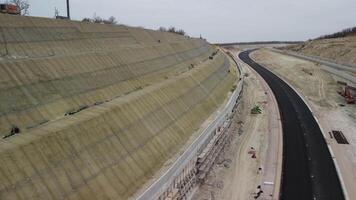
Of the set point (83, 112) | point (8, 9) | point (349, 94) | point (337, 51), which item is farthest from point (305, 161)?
point (337, 51)

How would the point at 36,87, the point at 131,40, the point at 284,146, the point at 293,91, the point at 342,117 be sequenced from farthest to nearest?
the point at 293,91 → the point at 131,40 → the point at 342,117 → the point at 284,146 → the point at 36,87

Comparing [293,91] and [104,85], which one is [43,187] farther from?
[293,91]

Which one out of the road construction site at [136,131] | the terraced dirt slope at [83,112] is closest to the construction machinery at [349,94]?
the road construction site at [136,131]

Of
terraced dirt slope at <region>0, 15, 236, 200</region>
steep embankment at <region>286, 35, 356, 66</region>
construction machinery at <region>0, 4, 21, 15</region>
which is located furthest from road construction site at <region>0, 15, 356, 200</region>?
steep embankment at <region>286, 35, 356, 66</region>

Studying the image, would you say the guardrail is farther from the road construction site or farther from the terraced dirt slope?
the terraced dirt slope

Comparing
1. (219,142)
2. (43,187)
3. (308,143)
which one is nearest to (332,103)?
(308,143)

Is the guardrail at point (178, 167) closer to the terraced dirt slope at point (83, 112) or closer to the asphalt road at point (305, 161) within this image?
the terraced dirt slope at point (83, 112)
